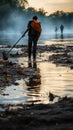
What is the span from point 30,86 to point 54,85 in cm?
68

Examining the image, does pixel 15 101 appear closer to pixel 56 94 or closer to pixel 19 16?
pixel 56 94

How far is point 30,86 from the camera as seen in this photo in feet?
47.0

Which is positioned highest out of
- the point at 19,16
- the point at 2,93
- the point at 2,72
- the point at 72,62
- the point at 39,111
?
the point at 39,111

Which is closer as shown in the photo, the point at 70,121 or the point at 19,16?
the point at 70,121

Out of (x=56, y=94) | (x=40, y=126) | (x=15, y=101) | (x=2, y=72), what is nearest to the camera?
(x=40, y=126)

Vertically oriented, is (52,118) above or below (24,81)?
above

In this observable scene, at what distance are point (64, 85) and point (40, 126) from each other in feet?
22.4

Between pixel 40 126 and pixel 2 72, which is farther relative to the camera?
pixel 2 72

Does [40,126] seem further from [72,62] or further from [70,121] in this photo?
[72,62]

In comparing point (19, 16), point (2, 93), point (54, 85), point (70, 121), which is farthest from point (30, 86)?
point (19, 16)

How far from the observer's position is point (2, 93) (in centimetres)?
1265

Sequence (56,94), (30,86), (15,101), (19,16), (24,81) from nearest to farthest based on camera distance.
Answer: (15,101) → (56,94) → (30,86) → (24,81) → (19,16)

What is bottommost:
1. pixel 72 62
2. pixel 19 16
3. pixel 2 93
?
pixel 19 16

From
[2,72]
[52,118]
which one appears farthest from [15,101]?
[2,72]
